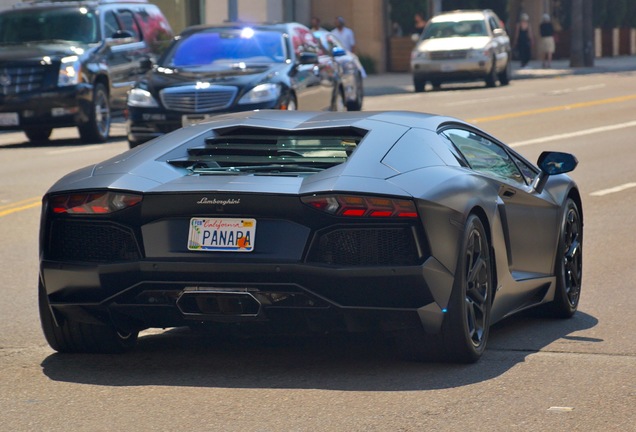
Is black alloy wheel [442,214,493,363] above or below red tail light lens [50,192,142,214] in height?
below

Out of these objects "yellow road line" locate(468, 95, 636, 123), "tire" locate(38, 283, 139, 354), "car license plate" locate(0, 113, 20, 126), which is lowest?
"yellow road line" locate(468, 95, 636, 123)

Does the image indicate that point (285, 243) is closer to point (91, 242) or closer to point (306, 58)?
point (91, 242)

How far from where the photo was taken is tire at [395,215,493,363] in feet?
22.8

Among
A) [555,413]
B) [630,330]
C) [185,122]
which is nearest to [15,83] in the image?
[185,122]

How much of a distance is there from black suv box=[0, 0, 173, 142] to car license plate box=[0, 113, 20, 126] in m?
0.01

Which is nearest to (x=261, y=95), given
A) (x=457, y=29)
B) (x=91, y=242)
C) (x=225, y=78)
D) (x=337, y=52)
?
(x=225, y=78)

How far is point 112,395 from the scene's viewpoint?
259 inches

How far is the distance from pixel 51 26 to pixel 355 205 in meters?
17.8

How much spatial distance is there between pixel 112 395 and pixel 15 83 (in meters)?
16.6

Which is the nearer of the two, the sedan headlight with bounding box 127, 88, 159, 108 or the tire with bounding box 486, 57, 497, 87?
the sedan headlight with bounding box 127, 88, 159, 108

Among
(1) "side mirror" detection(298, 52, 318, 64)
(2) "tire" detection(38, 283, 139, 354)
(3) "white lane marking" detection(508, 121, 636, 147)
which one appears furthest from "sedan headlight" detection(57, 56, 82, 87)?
(2) "tire" detection(38, 283, 139, 354)

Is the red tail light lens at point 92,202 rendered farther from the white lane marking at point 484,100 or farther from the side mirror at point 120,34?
the white lane marking at point 484,100

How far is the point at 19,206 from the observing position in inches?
581

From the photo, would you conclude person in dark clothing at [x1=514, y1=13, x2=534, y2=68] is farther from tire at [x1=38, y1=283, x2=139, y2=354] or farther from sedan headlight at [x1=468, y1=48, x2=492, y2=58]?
tire at [x1=38, y1=283, x2=139, y2=354]
